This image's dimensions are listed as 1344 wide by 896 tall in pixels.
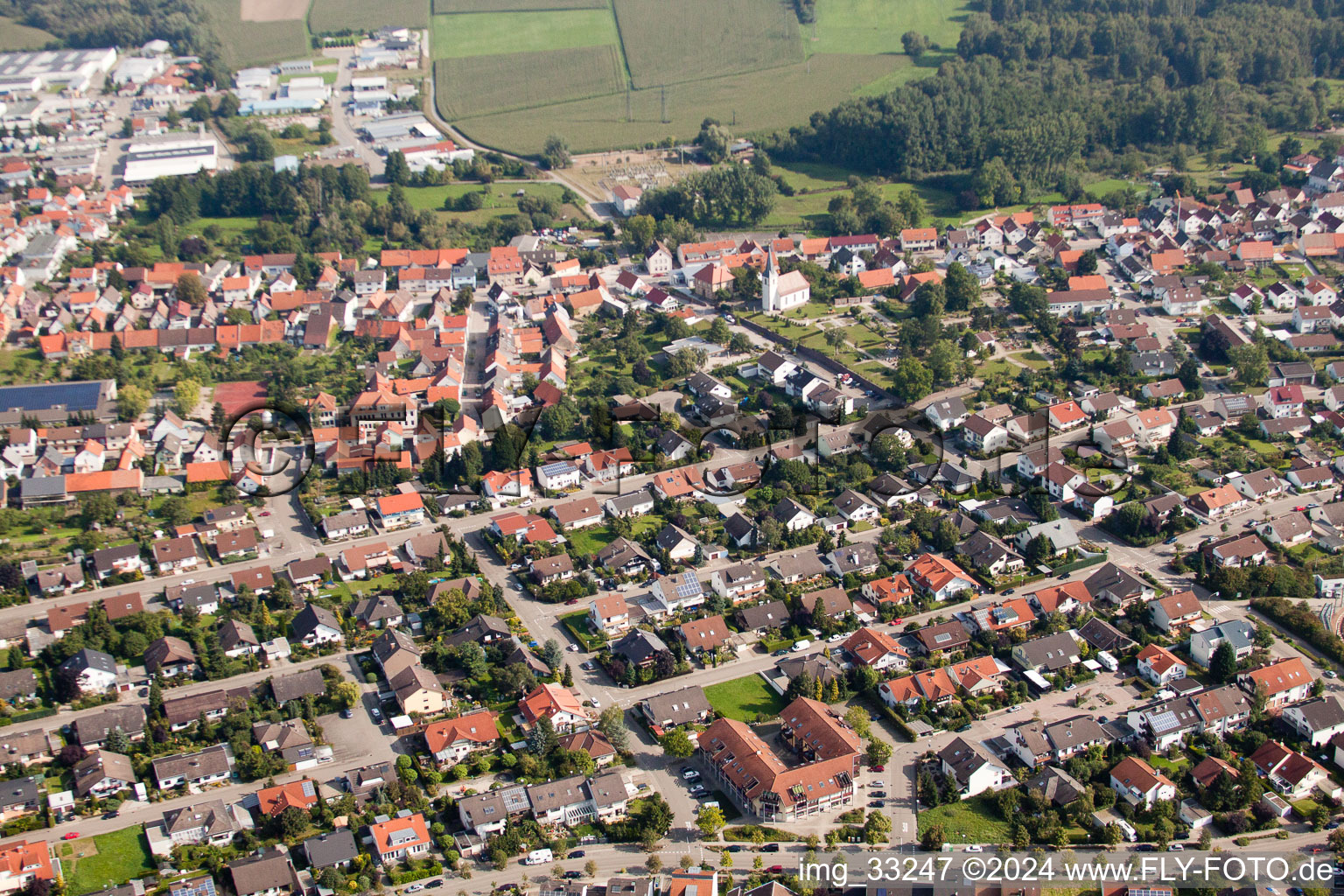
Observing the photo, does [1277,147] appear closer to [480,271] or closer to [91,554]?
[480,271]

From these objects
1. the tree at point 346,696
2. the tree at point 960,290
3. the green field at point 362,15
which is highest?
the green field at point 362,15

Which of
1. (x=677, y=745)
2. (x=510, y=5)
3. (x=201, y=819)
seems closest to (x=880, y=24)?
(x=510, y=5)

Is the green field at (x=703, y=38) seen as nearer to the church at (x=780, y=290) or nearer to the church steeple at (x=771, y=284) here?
the church at (x=780, y=290)

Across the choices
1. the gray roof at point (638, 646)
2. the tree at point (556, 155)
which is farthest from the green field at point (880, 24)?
the gray roof at point (638, 646)

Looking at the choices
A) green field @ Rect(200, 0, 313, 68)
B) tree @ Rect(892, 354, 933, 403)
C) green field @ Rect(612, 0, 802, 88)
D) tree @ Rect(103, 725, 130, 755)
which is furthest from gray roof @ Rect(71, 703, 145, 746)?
green field @ Rect(200, 0, 313, 68)

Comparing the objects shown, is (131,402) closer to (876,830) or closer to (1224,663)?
(876,830)
